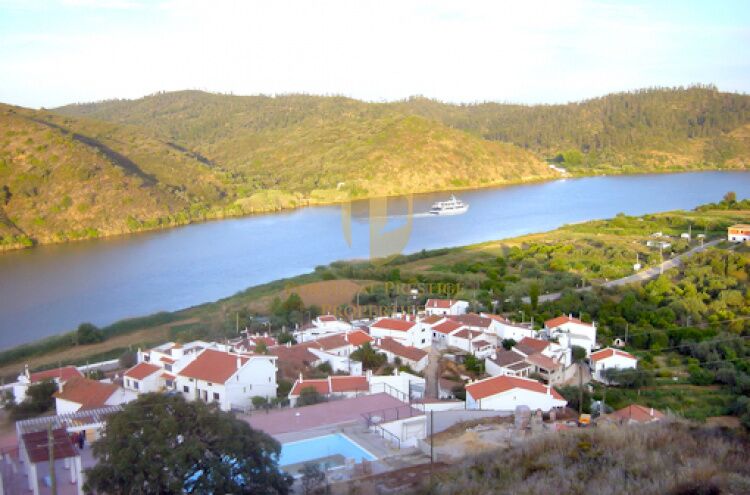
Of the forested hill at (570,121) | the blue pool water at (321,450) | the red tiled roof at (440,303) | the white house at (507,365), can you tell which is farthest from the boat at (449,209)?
the blue pool water at (321,450)

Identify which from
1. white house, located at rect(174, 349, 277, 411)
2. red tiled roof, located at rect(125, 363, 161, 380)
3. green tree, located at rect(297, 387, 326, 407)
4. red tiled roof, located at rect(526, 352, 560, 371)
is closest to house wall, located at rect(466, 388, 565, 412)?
red tiled roof, located at rect(526, 352, 560, 371)

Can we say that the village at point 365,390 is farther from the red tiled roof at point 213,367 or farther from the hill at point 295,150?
the hill at point 295,150

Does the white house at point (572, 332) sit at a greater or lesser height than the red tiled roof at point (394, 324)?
lesser

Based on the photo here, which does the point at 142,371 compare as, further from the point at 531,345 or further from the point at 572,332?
the point at 572,332

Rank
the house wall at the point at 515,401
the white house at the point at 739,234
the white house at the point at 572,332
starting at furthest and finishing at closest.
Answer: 1. the white house at the point at 739,234
2. the white house at the point at 572,332
3. the house wall at the point at 515,401

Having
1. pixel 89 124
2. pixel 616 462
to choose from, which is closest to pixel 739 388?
pixel 616 462

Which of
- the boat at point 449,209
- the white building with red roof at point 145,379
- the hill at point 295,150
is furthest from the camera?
the boat at point 449,209
